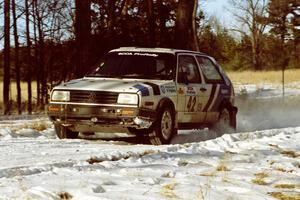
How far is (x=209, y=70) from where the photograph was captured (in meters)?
12.5

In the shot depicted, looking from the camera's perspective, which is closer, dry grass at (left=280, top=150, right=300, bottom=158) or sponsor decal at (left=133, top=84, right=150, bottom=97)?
dry grass at (left=280, top=150, right=300, bottom=158)

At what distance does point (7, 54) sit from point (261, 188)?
2631 cm

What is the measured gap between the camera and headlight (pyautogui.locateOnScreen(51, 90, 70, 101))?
1031 cm

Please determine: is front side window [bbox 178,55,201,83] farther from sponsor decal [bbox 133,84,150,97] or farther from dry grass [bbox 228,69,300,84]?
dry grass [bbox 228,69,300,84]

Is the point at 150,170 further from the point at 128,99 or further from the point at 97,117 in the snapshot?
the point at 97,117

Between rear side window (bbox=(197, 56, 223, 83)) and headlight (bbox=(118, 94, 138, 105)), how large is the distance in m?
2.66

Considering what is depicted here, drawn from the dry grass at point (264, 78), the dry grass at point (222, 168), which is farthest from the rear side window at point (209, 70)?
the dry grass at point (264, 78)

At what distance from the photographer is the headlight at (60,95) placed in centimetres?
1031

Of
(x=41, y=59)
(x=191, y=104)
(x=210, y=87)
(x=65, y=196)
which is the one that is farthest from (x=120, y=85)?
(x=41, y=59)

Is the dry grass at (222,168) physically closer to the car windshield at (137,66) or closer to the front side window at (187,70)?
the car windshield at (137,66)

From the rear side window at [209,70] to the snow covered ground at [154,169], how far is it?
68.5 inches

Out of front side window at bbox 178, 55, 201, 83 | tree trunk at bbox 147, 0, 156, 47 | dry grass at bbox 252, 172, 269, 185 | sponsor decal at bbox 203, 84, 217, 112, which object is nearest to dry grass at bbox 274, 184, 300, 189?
dry grass at bbox 252, 172, 269, 185

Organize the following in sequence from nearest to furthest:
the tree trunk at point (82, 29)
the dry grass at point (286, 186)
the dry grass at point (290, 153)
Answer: the dry grass at point (286, 186) < the dry grass at point (290, 153) < the tree trunk at point (82, 29)

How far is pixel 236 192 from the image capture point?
5.67 m
